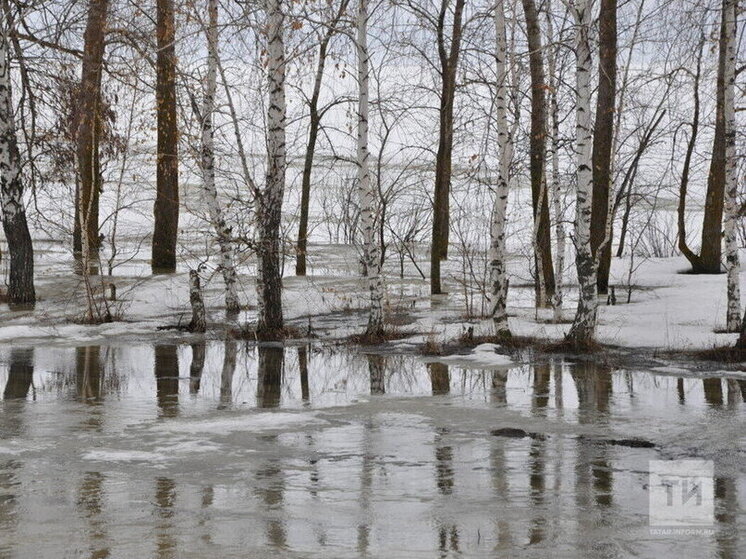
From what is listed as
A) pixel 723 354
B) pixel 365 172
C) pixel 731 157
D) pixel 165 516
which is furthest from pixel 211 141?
pixel 165 516

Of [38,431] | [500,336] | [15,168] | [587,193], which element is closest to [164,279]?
[15,168]

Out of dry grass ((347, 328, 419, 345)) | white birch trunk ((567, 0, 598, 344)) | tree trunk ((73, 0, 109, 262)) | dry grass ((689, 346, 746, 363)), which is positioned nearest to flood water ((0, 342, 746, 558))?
white birch trunk ((567, 0, 598, 344))

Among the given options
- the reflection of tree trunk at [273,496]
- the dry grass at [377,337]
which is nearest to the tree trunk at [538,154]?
the dry grass at [377,337]

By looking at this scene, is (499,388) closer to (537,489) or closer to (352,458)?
(352,458)

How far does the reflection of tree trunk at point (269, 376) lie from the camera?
32.0 feet

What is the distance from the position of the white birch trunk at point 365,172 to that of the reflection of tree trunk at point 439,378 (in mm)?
2190

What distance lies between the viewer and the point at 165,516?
5.77 meters

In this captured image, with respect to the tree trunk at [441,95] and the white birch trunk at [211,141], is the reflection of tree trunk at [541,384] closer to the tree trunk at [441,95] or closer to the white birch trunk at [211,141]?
the white birch trunk at [211,141]

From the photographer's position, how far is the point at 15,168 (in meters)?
17.1

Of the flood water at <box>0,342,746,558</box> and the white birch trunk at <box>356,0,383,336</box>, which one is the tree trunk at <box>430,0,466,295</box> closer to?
the white birch trunk at <box>356,0,383,336</box>

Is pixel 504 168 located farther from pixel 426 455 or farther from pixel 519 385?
pixel 426 455

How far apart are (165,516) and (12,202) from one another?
1303 cm

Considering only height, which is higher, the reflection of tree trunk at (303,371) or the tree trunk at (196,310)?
the tree trunk at (196,310)
